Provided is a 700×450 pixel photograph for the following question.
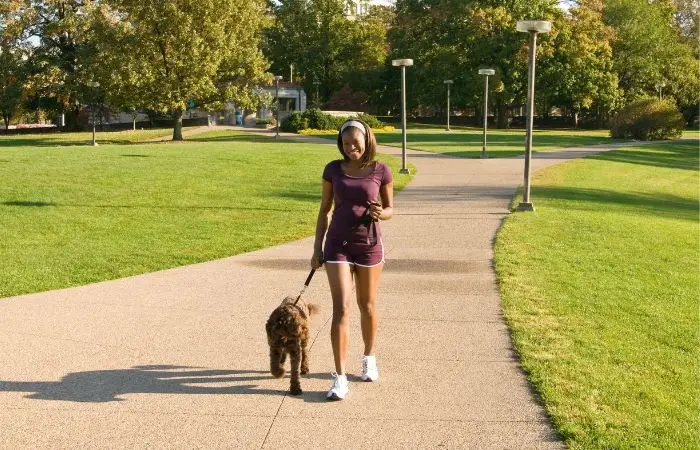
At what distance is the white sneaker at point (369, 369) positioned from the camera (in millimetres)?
5613

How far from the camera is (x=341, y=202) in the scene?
5.36 meters

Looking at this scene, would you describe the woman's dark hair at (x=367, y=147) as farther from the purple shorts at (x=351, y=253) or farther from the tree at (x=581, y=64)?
the tree at (x=581, y=64)

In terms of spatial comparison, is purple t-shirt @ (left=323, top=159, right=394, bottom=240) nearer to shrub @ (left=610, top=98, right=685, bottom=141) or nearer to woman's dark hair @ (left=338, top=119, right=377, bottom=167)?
woman's dark hair @ (left=338, top=119, right=377, bottom=167)

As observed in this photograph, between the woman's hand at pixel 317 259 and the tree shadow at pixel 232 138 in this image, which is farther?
the tree shadow at pixel 232 138

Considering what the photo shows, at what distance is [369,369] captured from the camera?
18.5 feet

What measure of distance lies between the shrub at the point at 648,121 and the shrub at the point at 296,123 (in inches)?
743

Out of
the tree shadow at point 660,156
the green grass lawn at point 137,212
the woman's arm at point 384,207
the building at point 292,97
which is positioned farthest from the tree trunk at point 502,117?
the woman's arm at point 384,207

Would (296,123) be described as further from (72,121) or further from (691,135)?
(691,135)

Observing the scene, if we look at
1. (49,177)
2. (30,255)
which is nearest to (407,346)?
(30,255)

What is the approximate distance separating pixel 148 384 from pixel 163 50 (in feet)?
136

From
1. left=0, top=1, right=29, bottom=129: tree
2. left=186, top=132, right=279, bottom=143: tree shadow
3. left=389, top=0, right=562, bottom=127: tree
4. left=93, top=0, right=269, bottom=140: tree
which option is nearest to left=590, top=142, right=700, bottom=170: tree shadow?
left=186, top=132, right=279, bottom=143: tree shadow

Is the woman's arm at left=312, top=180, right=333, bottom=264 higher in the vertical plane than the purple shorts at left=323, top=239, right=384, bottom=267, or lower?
higher

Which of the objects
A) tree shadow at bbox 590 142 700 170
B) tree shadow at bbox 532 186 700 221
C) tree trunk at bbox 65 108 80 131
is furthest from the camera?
tree trunk at bbox 65 108 80 131

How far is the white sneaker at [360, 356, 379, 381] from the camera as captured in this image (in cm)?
561
